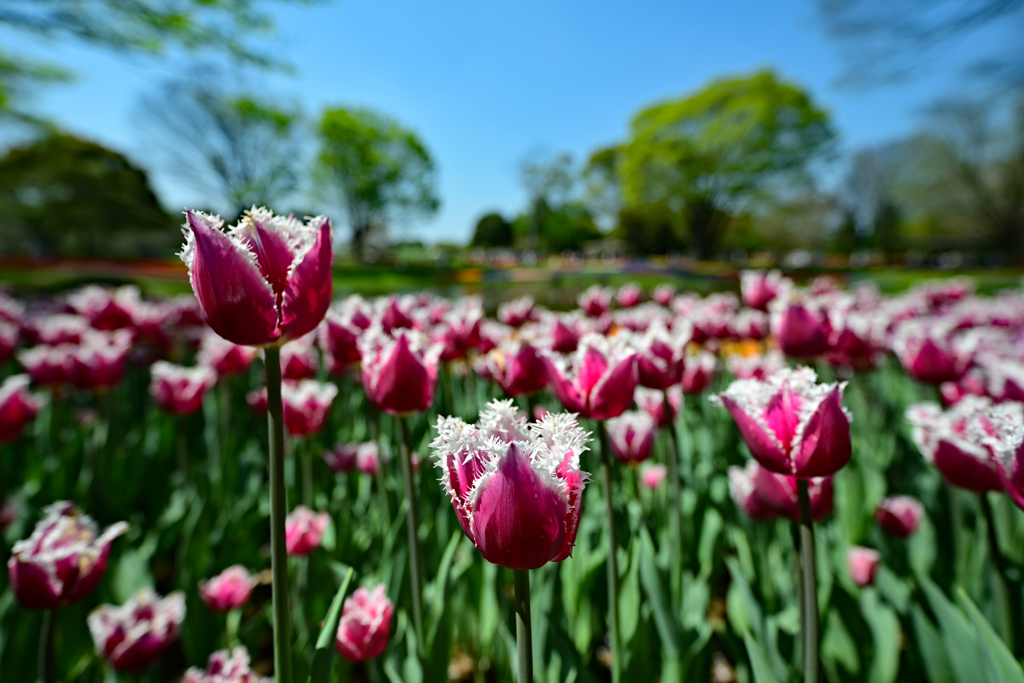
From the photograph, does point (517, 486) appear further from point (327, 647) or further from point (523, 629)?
point (327, 647)

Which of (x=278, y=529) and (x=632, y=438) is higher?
(x=278, y=529)

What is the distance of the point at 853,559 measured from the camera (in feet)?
5.66

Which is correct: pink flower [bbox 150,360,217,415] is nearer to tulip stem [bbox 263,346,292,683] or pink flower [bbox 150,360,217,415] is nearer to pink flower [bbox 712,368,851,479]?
tulip stem [bbox 263,346,292,683]

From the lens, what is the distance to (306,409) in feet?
6.03

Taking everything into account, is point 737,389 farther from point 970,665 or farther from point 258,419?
point 258,419

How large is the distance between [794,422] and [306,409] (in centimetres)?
155

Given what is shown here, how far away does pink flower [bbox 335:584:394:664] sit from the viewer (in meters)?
1.17

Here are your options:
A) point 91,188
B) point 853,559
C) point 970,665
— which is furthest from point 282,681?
point 91,188

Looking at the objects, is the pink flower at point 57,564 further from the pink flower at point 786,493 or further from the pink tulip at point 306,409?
the pink flower at point 786,493

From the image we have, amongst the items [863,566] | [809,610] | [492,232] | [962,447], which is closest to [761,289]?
[863,566]

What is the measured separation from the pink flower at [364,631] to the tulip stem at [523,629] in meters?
0.62

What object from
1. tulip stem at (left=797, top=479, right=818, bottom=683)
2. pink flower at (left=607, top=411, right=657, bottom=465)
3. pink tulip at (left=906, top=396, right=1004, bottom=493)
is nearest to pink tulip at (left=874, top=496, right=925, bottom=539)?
pink tulip at (left=906, top=396, right=1004, bottom=493)

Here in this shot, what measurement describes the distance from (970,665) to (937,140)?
40.9 meters

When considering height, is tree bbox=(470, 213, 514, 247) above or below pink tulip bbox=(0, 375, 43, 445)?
above
